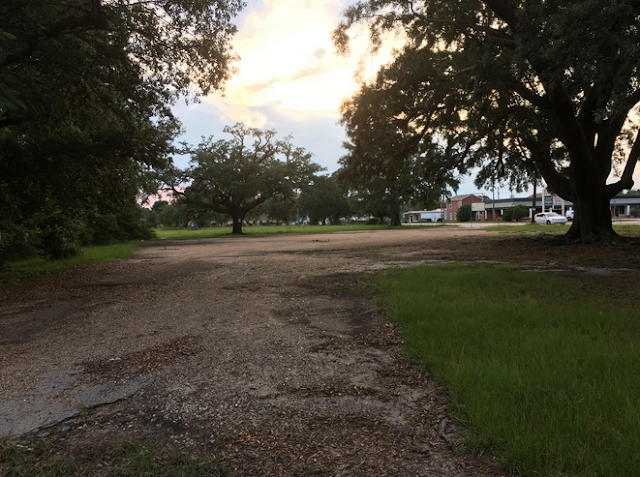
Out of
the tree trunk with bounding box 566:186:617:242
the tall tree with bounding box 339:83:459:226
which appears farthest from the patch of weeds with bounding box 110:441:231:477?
the tree trunk with bounding box 566:186:617:242

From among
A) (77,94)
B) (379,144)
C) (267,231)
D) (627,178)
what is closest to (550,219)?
(627,178)

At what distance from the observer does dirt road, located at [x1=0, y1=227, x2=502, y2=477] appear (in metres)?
2.41

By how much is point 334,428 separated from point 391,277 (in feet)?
20.0

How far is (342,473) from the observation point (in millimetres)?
2188

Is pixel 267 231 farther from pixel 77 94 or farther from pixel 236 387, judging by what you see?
pixel 236 387

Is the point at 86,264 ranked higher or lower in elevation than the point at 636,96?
lower

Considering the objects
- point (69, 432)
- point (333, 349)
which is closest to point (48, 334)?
point (69, 432)

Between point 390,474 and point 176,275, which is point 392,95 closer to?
point 176,275

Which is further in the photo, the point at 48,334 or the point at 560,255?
the point at 560,255

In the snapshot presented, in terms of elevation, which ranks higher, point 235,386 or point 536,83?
point 536,83

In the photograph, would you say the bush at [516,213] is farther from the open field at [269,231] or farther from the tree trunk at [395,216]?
the tree trunk at [395,216]

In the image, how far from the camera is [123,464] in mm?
2285

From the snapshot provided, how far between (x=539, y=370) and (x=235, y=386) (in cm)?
250

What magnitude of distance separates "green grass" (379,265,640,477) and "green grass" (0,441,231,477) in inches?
64.6
